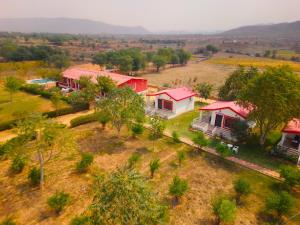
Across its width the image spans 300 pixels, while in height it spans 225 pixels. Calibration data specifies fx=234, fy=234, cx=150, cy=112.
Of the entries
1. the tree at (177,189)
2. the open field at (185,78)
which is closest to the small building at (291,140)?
the tree at (177,189)

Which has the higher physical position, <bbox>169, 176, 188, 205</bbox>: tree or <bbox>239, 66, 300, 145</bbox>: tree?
<bbox>239, 66, 300, 145</bbox>: tree

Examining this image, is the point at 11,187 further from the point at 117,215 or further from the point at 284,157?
the point at 284,157

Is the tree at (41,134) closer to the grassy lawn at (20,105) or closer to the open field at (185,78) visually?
the grassy lawn at (20,105)

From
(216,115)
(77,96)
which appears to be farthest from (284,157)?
(77,96)

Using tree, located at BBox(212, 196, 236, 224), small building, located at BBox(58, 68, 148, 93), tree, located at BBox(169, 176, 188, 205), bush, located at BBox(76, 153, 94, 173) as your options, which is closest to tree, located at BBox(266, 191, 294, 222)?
tree, located at BBox(212, 196, 236, 224)

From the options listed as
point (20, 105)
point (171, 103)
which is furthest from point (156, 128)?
point (20, 105)

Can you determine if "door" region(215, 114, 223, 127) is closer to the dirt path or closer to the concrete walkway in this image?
the concrete walkway
